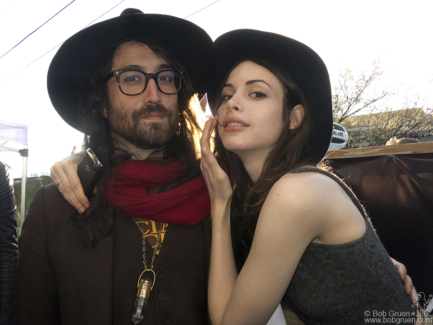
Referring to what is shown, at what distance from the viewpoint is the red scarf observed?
181 cm

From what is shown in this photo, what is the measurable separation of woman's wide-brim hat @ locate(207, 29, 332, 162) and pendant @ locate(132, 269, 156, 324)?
1.45 meters

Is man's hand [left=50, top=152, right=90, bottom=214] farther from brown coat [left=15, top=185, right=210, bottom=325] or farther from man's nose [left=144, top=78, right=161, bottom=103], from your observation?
man's nose [left=144, top=78, right=161, bottom=103]

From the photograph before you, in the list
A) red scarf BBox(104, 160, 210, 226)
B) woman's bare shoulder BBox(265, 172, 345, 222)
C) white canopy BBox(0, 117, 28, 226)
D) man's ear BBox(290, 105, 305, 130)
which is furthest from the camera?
white canopy BBox(0, 117, 28, 226)

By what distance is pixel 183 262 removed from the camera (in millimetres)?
1732

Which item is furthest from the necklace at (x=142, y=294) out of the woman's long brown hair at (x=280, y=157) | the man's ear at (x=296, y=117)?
the man's ear at (x=296, y=117)

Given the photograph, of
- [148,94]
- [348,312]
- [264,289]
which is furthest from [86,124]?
[348,312]

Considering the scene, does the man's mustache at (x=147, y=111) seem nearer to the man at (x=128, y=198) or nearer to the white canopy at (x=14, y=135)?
the man at (x=128, y=198)

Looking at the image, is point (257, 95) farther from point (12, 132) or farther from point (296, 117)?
point (12, 132)

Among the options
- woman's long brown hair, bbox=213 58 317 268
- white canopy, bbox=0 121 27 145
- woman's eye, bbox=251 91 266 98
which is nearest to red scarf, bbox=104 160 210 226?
woman's long brown hair, bbox=213 58 317 268

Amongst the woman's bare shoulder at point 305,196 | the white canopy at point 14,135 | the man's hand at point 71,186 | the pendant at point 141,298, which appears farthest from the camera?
the white canopy at point 14,135

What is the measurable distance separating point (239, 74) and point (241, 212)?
1.03 m

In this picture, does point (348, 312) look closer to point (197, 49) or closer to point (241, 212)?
point (241, 212)

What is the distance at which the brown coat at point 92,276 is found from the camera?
1.55 m

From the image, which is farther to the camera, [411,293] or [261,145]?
[261,145]
